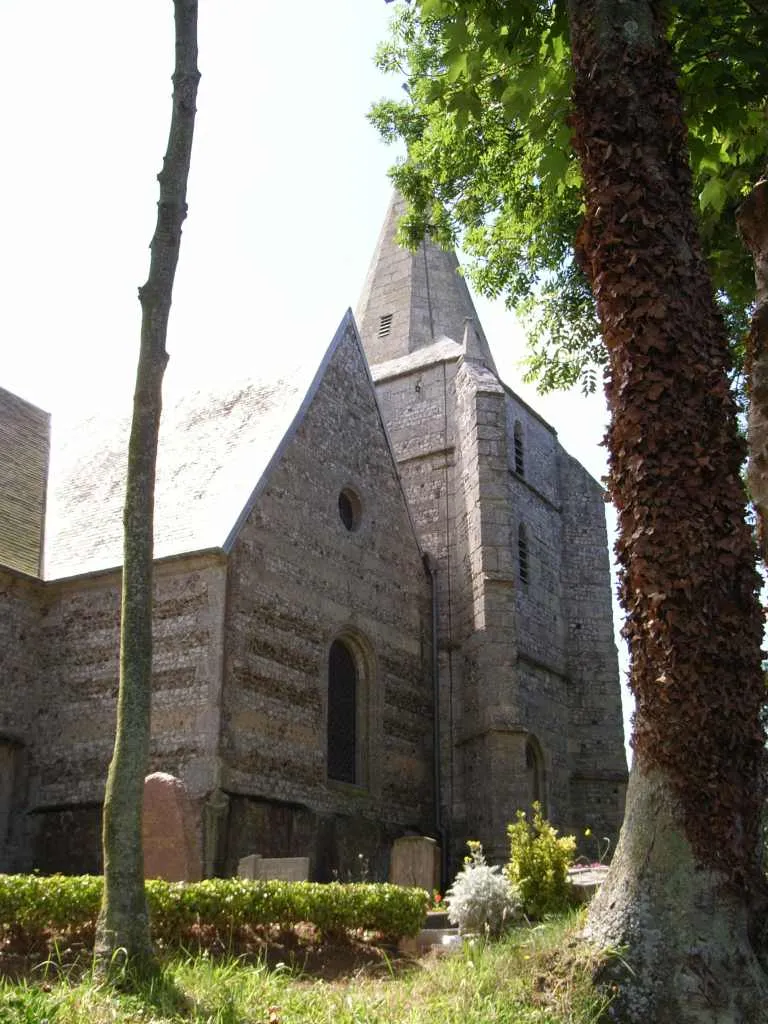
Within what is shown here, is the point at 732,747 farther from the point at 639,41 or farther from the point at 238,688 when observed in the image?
the point at 238,688

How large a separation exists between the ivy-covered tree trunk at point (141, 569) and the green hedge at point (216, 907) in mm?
2061

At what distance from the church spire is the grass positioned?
22306mm

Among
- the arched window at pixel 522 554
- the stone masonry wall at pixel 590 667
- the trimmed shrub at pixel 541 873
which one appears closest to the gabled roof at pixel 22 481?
the trimmed shrub at pixel 541 873

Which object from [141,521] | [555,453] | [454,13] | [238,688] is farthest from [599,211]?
[555,453]

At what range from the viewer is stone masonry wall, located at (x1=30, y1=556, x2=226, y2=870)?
51.3ft

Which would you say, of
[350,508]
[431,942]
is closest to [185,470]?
[350,508]

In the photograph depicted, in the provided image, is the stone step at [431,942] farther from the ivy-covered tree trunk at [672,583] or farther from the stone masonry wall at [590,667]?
the stone masonry wall at [590,667]

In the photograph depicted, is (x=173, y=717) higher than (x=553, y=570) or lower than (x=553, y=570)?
lower

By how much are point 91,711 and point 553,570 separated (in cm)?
1310

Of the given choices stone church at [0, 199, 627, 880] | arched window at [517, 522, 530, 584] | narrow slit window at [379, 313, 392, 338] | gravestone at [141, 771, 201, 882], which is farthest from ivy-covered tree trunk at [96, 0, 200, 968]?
narrow slit window at [379, 313, 392, 338]

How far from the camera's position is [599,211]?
6.88 metres

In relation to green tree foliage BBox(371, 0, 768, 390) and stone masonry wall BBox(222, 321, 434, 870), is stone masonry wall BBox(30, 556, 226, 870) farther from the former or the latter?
green tree foliage BBox(371, 0, 768, 390)

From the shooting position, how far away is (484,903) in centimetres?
1038

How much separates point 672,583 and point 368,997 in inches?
130
